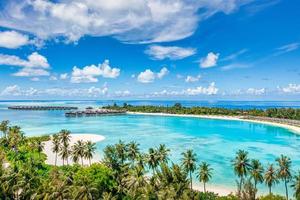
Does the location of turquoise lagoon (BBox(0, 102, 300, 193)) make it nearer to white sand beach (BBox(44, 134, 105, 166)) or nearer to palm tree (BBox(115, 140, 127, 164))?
white sand beach (BBox(44, 134, 105, 166))

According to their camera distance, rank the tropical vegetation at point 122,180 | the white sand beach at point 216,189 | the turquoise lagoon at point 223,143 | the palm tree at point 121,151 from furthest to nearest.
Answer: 1. the turquoise lagoon at point 223,143
2. the palm tree at point 121,151
3. the white sand beach at point 216,189
4. the tropical vegetation at point 122,180

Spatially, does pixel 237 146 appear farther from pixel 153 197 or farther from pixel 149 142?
pixel 153 197

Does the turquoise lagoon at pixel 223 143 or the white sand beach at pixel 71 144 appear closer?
the white sand beach at pixel 71 144

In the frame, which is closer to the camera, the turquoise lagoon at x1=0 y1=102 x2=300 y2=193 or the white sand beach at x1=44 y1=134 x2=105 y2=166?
the white sand beach at x1=44 y1=134 x2=105 y2=166

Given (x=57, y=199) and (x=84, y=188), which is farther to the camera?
(x=84, y=188)

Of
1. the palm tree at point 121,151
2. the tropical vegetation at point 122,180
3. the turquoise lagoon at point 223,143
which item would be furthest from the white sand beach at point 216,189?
the palm tree at point 121,151

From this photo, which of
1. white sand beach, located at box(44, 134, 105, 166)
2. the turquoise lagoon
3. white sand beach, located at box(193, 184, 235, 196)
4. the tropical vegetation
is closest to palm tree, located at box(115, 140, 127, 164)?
the tropical vegetation

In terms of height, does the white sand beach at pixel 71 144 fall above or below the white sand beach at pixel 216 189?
above

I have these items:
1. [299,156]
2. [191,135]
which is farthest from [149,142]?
[299,156]

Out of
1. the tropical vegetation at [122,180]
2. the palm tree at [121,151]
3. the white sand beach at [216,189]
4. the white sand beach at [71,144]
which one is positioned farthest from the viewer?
the white sand beach at [71,144]

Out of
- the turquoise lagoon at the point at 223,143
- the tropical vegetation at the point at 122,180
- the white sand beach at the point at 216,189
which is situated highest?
the tropical vegetation at the point at 122,180

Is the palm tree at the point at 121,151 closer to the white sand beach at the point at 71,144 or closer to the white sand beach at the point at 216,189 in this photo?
the white sand beach at the point at 216,189
